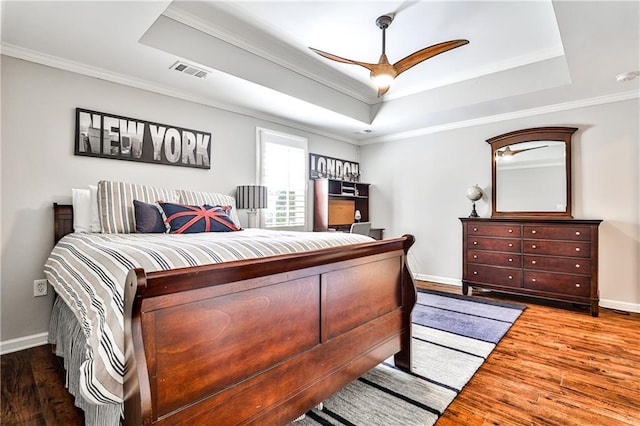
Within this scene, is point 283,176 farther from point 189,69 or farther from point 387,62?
point 387,62

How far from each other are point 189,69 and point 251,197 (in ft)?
4.71

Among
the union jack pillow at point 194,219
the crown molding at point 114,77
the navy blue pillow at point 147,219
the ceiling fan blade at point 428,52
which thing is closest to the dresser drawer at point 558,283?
the ceiling fan blade at point 428,52

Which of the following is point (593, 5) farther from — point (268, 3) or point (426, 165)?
point (426, 165)

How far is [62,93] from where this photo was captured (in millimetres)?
2695

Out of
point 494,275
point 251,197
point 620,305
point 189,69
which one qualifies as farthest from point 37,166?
point 620,305

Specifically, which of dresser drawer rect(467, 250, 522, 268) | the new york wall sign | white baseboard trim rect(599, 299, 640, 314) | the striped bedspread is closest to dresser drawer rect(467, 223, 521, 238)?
dresser drawer rect(467, 250, 522, 268)

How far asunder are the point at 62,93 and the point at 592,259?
5256mm

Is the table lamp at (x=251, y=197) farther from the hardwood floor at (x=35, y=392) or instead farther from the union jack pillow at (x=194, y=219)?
the hardwood floor at (x=35, y=392)

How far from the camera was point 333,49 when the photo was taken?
329cm

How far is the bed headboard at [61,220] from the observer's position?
260cm

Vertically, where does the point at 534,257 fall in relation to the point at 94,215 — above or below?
below

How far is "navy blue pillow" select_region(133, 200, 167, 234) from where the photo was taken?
2510mm

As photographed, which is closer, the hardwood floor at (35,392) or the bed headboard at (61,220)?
the hardwood floor at (35,392)

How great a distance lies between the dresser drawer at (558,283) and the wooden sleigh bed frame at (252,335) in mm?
2636
